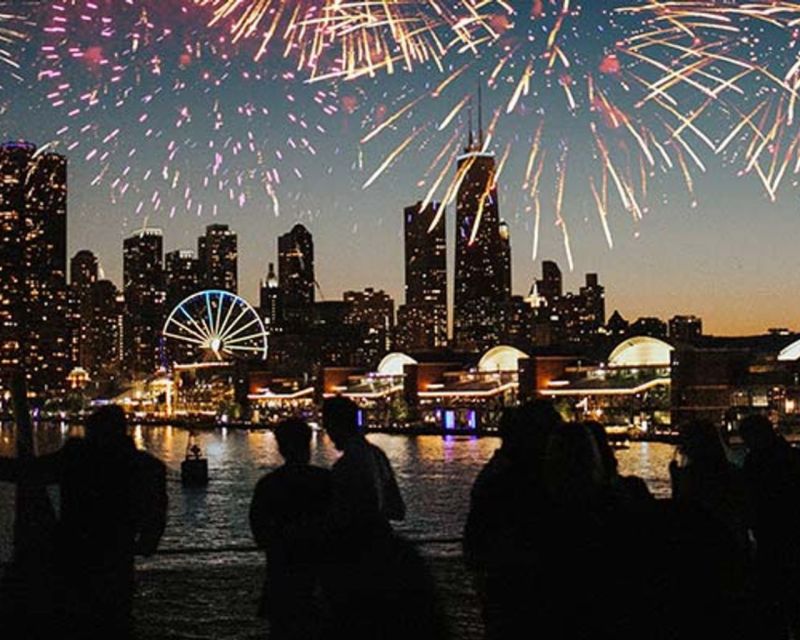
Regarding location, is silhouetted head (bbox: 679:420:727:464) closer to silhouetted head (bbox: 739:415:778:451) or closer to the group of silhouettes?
the group of silhouettes

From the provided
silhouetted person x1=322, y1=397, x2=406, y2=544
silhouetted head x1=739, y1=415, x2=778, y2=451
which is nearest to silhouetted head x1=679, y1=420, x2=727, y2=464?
silhouetted head x1=739, y1=415, x2=778, y2=451

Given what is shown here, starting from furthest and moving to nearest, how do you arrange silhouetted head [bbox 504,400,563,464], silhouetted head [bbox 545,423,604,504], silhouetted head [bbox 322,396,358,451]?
silhouetted head [bbox 322,396,358,451] < silhouetted head [bbox 504,400,563,464] < silhouetted head [bbox 545,423,604,504]

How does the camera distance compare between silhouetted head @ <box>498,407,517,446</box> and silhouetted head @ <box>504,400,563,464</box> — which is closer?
silhouetted head @ <box>504,400,563,464</box>

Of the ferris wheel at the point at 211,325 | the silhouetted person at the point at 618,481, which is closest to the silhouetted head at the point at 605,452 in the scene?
the silhouetted person at the point at 618,481

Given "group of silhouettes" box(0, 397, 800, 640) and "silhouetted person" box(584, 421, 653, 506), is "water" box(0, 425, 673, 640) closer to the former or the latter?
"group of silhouettes" box(0, 397, 800, 640)

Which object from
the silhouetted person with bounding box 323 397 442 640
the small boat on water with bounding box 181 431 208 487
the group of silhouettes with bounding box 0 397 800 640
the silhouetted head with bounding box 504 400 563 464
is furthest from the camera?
the small boat on water with bounding box 181 431 208 487

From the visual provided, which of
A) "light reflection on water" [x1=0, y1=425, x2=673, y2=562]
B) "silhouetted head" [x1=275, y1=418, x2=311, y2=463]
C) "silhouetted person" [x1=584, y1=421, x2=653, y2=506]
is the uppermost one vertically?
"silhouetted head" [x1=275, y1=418, x2=311, y2=463]

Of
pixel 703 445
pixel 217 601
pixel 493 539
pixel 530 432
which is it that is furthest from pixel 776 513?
pixel 217 601

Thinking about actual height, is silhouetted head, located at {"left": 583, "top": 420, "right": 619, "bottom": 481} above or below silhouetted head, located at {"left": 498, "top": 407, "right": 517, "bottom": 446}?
below

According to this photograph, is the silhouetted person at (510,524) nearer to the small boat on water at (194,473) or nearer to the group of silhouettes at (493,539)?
the group of silhouettes at (493,539)
